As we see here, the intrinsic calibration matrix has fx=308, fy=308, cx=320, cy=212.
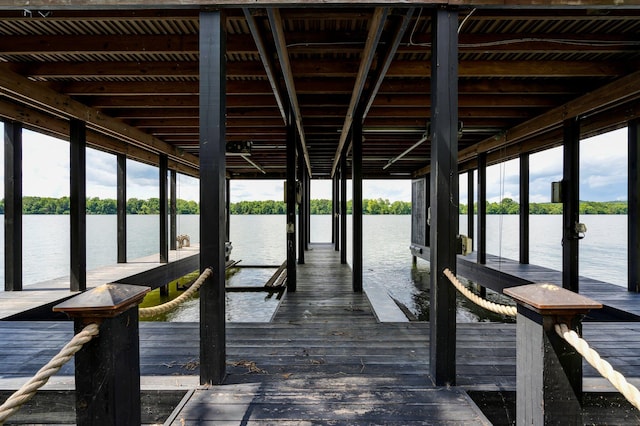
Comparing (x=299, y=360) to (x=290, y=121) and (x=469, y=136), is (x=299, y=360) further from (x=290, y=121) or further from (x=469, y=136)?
(x=469, y=136)

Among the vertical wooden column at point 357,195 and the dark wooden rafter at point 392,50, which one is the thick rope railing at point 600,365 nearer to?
the dark wooden rafter at point 392,50

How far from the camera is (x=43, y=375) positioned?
40.9 inches

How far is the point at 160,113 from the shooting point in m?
6.07

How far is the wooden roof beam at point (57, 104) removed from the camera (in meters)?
4.15

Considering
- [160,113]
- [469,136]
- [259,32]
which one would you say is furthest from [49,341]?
[469,136]

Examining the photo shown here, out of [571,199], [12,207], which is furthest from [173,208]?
[571,199]

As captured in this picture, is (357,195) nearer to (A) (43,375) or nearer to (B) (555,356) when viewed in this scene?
(B) (555,356)

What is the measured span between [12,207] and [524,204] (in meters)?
11.4

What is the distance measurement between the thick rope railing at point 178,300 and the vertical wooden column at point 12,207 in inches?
202

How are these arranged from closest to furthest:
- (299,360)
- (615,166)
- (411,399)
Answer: (411,399)
(299,360)
(615,166)

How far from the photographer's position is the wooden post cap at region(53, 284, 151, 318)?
1222 mm

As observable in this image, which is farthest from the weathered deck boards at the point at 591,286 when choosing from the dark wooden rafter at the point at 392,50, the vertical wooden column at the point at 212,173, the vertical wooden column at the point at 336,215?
the vertical wooden column at the point at 212,173

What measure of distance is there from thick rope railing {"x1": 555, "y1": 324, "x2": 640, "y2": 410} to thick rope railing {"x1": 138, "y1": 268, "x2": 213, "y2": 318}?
1.92m

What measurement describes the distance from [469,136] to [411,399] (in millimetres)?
7708
